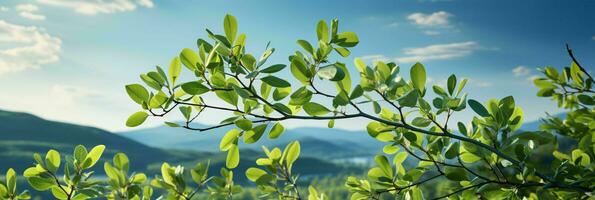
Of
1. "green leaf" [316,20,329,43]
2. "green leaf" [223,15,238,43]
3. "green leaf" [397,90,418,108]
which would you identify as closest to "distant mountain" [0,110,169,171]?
"green leaf" [223,15,238,43]

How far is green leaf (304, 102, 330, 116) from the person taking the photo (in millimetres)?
1715

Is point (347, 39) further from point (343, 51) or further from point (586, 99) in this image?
point (586, 99)

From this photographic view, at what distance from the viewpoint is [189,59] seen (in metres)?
1.67

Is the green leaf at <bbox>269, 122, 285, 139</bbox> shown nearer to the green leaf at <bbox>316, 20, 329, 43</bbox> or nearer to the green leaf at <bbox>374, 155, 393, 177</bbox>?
the green leaf at <bbox>316, 20, 329, 43</bbox>

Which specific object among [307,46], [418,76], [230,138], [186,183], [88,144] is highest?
[307,46]

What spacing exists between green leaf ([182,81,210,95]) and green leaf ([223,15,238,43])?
177 millimetres

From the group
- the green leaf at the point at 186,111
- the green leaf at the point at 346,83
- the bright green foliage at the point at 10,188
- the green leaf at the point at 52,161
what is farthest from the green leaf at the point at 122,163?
the green leaf at the point at 346,83

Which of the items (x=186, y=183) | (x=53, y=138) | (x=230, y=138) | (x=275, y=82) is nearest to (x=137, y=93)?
(x=230, y=138)

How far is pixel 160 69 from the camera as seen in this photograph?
1.66m

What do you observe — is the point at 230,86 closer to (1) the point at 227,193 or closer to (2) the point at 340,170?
(1) the point at 227,193

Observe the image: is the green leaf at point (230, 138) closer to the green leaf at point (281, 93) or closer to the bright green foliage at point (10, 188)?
the green leaf at point (281, 93)

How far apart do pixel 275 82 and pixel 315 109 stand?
0.59 ft

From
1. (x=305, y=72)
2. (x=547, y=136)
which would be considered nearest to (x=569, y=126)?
(x=547, y=136)

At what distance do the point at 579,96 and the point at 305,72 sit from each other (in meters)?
2.37
